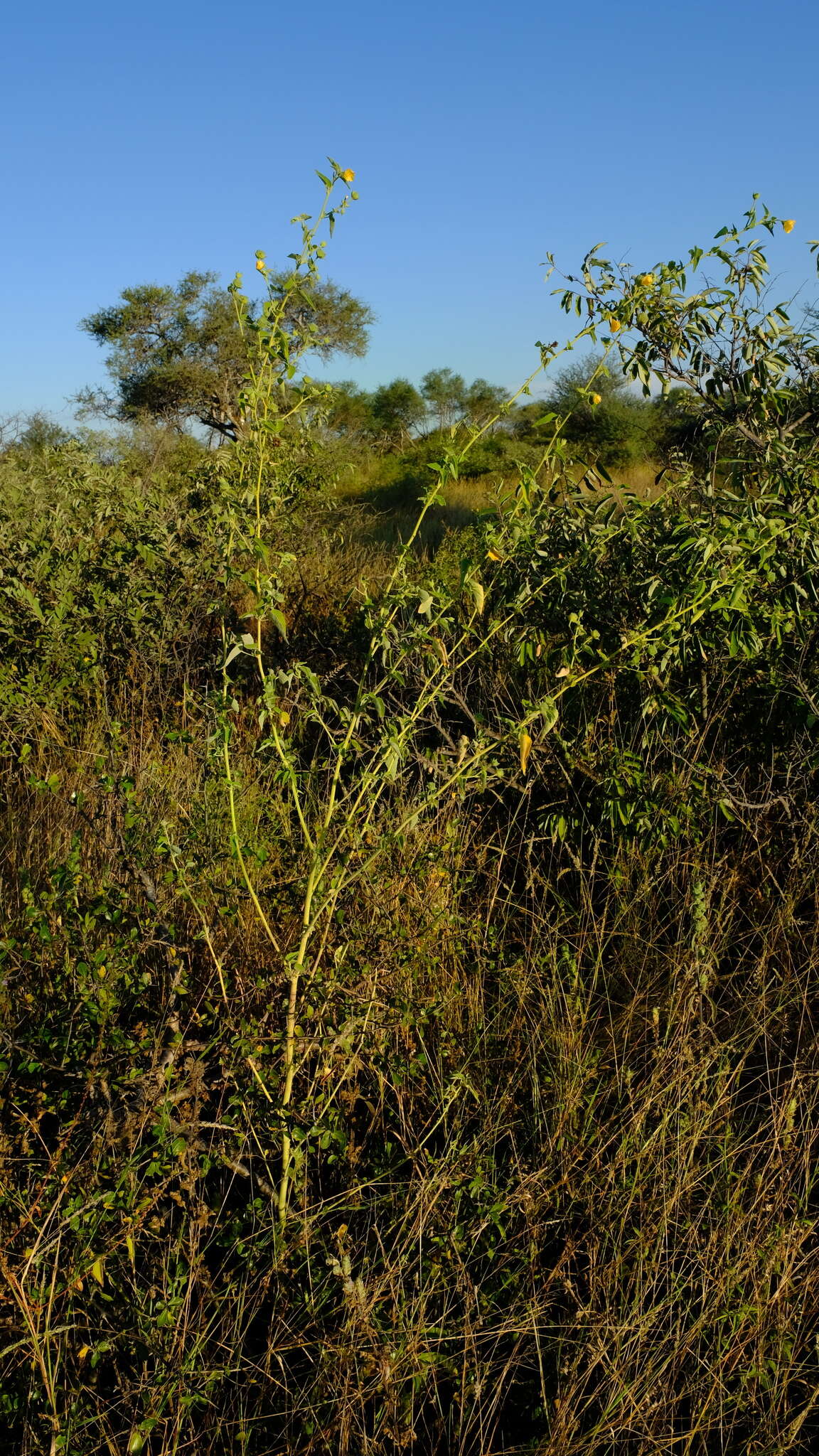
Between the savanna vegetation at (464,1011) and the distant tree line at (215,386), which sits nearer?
the savanna vegetation at (464,1011)

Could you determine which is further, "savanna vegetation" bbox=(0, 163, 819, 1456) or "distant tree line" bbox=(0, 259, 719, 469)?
"distant tree line" bbox=(0, 259, 719, 469)

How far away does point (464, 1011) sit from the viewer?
206cm

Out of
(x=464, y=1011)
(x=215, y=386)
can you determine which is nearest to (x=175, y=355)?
(x=215, y=386)

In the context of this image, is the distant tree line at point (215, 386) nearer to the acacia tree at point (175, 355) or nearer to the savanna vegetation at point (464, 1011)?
the acacia tree at point (175, 355)

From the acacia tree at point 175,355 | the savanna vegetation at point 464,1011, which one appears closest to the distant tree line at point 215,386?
the acacia tree at point 175,355

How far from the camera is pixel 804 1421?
1.41m

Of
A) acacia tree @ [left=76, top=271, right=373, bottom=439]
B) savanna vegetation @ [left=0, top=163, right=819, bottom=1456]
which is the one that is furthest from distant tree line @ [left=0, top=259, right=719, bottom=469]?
savanna vegetation @ [left=0, top=163, right=819, bottom=1456]

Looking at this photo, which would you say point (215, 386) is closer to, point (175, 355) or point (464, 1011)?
point (175, 355)

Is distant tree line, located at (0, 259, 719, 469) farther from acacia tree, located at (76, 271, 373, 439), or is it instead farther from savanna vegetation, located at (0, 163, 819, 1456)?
savanna vegetation, located at (0, 163, 819, 1456)

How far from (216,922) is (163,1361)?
989mm

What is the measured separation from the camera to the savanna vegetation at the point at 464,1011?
138 centimetres

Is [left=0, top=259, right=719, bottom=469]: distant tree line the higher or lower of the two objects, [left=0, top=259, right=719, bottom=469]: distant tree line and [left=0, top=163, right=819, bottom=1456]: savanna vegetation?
the higher

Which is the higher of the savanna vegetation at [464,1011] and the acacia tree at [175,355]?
the acacia tree at [175,355]

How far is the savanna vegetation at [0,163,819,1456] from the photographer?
1.38 m
